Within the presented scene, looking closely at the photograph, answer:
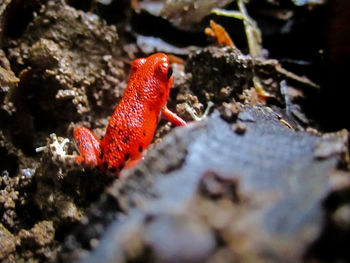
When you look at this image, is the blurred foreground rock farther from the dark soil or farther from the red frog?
the red frog

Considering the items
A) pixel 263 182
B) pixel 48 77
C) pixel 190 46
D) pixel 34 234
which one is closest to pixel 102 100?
pixel 48 77

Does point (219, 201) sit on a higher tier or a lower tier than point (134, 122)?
higher

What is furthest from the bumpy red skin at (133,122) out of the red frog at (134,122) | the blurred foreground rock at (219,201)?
the blurred foreground rock at (219,201)

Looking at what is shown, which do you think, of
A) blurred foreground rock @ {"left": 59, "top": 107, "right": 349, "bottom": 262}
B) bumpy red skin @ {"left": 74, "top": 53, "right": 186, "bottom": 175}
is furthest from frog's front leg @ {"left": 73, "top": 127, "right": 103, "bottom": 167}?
blurred foreground rock @ {"left": 59, "top": 107, "right": 349, "bottom": 262}

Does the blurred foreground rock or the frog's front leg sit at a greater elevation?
the blurred foreground rock

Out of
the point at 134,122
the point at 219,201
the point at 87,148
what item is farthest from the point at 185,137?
the point at 87,148

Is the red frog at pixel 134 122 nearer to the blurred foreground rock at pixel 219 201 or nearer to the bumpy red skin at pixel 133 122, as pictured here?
the bumpy red skin at pixel 133 122

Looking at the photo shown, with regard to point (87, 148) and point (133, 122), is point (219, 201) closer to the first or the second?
point (133, 122)
